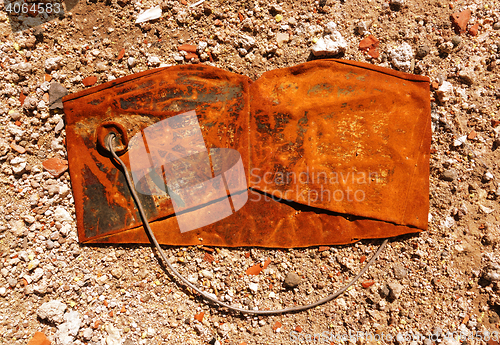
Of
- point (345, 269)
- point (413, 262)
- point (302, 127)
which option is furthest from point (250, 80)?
point (413, 262)

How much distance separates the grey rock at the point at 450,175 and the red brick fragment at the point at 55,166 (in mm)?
2177

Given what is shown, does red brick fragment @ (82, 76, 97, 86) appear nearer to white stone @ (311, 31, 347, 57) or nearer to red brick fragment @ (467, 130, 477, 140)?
white stone @ (311, 31, 347, 57)

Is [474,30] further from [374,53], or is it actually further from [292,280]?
[292,280]

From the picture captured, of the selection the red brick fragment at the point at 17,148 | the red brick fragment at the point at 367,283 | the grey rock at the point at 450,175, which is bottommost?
the red brick fragment at the point at 367,283

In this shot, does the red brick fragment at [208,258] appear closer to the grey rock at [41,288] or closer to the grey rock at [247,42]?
the grey rock at [41,288]

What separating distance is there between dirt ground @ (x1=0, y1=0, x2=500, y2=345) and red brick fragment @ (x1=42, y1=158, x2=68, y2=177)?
0.03 meters

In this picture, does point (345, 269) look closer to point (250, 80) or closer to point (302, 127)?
point (302, 127)

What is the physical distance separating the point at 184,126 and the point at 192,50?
53 centimetres

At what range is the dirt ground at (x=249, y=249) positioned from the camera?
1.59m

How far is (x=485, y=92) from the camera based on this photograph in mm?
1701

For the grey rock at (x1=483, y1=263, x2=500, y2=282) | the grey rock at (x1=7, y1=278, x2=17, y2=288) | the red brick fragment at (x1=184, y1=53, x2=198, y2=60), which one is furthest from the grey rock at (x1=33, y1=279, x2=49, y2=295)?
the grey rock at (x1=483, y1=263, x2=500, y2=282)

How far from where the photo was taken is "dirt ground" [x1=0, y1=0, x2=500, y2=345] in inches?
62.4

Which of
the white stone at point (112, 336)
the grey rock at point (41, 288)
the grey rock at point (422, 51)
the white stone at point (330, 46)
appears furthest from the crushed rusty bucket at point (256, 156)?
the white stone at point (112, 336)

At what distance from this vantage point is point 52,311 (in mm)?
A: 1547
